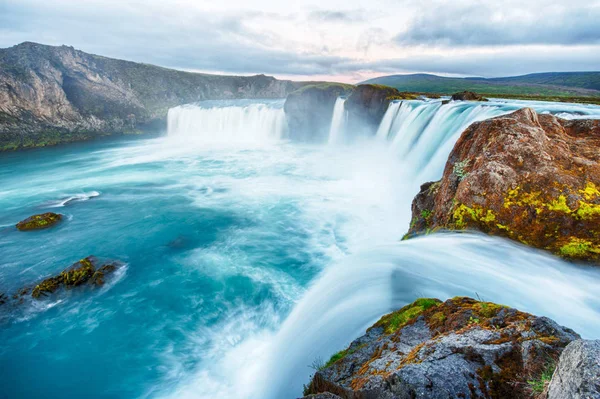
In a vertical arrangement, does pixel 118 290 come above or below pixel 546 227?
below

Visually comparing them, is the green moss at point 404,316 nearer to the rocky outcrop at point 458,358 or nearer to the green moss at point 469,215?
the rocky outcrop at point 458,358

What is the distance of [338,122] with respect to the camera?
4478 centimetres

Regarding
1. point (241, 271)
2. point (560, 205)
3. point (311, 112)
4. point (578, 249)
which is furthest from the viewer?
point (311, 112)

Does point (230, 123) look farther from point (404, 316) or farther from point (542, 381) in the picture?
point (542, 381)

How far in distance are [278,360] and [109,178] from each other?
97.6 feet

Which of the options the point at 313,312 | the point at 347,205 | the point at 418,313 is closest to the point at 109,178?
the point at 347,205

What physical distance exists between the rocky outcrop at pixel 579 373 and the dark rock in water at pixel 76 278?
15.0 m

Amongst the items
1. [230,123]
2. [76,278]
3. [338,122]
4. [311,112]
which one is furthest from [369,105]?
[76,278]

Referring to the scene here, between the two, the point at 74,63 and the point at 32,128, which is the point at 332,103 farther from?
the point at 74,63

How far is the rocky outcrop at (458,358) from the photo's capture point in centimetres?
304

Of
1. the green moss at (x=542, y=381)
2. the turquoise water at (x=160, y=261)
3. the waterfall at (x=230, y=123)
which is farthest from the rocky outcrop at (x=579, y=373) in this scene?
the waterfall at (x=230, y=123)

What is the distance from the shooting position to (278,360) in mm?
A: 7766

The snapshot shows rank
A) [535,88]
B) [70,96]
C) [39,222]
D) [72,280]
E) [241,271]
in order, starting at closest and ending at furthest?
[72,280] → [241,271] → [39,222] → [70,96] → [535,88]

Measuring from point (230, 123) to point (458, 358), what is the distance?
201 ft
